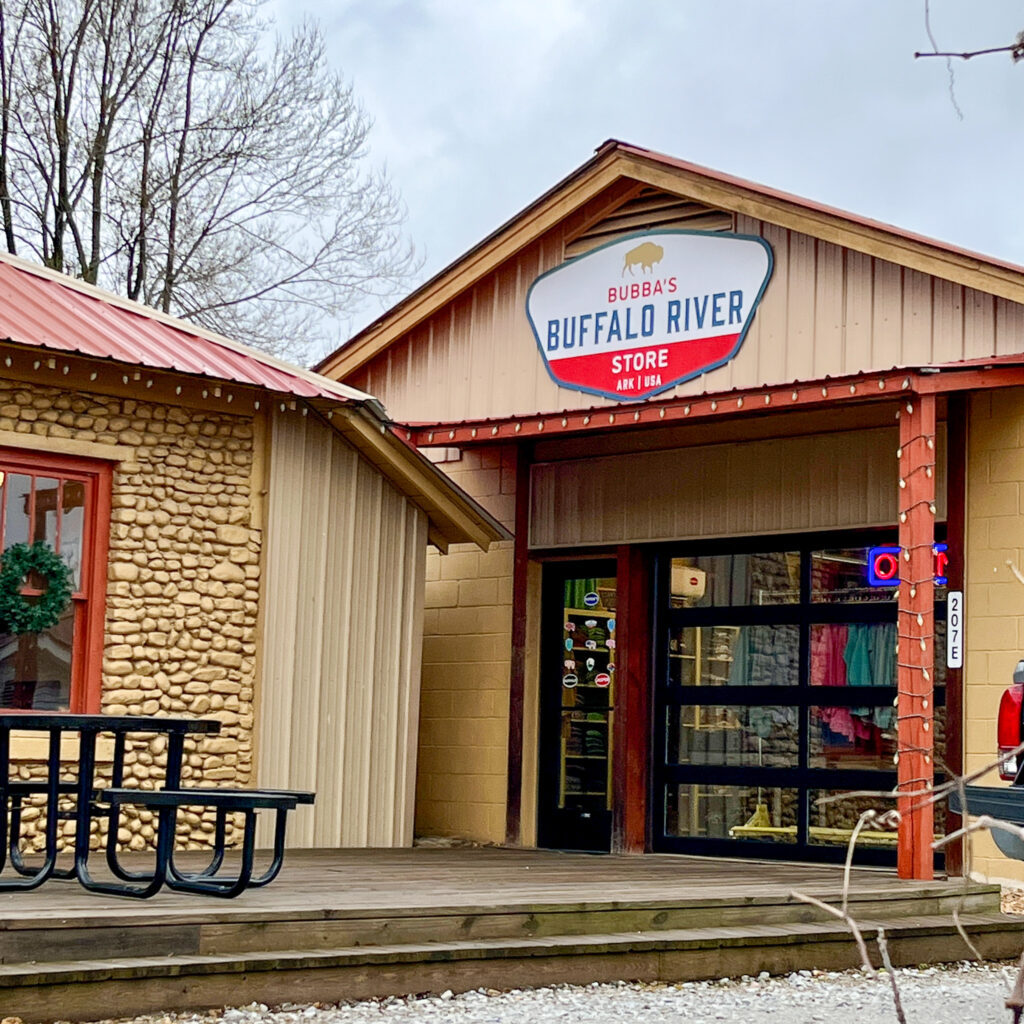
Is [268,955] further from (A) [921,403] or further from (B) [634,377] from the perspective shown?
(B) [634,377]

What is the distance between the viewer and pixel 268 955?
6.20 metres

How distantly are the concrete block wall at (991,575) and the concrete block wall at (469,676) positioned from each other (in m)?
3.76

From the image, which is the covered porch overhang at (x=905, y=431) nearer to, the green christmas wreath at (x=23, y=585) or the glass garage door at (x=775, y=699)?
the glass garage door at (x=775, y=699)

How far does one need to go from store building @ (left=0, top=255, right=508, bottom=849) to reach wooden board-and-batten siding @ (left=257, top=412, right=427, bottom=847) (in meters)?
0.01

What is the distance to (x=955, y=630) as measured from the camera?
10031 millimetres

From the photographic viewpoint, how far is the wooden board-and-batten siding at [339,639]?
10.8 m

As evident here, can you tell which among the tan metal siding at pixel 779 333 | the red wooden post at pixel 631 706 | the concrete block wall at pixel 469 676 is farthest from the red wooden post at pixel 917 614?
the concrete block wall at pixel 469 676

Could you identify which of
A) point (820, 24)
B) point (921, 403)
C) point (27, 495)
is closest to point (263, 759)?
point (27, 495)

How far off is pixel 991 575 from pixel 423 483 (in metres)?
3.90

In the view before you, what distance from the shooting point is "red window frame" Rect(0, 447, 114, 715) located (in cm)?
986

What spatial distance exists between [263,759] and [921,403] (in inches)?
185

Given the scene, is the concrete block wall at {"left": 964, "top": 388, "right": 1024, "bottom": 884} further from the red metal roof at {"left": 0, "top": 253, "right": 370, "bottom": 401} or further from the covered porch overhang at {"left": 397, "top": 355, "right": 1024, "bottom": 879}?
the red metal roof at {"left": 0, "top": 253, "right": 370, "bottom": 401}

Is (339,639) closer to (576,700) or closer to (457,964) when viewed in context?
(576,700)

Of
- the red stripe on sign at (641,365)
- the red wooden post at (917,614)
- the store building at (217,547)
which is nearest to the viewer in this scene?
the red wooden post at (917,614)
